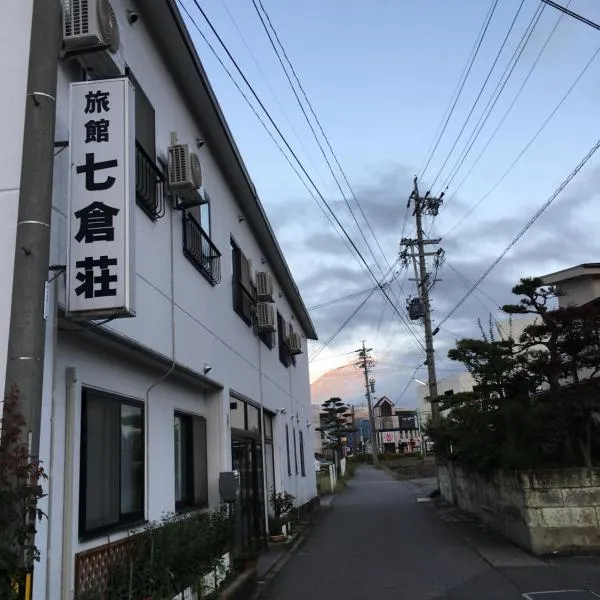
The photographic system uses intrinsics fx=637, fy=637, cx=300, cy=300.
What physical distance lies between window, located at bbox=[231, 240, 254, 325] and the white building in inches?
2.3

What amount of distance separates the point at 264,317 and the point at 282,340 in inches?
195

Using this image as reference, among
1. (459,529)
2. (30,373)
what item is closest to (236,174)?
(30,373)

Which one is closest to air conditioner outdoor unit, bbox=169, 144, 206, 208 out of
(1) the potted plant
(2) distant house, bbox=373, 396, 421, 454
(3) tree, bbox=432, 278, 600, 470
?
(3) tree, bbox=432, 278, 600, 470

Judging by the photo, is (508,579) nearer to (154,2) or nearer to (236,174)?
(236,174)

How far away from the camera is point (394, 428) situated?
97375 millimetres

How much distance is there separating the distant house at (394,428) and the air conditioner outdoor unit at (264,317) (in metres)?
79.2

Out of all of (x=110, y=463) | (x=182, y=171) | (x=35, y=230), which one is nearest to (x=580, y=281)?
(x=182, y=171)

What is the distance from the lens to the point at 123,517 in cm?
636

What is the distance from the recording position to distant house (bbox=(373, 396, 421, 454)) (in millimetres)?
93750

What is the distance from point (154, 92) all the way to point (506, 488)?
379 inches

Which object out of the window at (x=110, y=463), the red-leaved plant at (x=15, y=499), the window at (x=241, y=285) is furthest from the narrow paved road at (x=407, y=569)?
the red-leaved plant at (x=15, y=499)

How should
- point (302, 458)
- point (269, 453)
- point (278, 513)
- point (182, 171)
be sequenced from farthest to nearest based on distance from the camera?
point (302, 458)
point (269, 453)
point (278, 513)
point (182, 171)

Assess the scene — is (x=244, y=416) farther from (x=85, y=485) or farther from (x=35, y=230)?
(x=35, y=230)

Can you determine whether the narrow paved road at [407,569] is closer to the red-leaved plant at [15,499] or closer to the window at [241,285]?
the window at [241,285]
